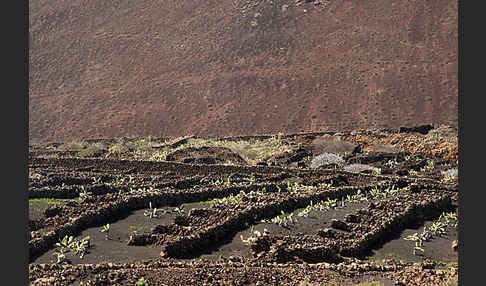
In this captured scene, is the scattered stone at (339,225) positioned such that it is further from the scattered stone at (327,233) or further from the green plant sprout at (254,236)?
the green plant sprout at (254,236)

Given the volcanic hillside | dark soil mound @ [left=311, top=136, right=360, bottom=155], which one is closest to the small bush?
dark soil mound @ [left=311, top=136, right=360, bottom=155]

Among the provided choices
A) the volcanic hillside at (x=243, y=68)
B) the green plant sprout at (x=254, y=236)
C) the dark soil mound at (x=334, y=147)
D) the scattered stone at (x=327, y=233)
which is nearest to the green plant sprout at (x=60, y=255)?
the green plant sprout at (x=254, y=236)

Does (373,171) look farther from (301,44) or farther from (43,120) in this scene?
(43,120)

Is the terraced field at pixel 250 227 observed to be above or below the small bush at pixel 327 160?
above

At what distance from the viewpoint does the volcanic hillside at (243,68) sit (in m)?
52.8

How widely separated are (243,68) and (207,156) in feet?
98.5

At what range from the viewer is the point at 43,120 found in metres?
64.8

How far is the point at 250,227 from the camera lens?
1608 cm

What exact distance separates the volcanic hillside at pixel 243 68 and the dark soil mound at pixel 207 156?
1545cm

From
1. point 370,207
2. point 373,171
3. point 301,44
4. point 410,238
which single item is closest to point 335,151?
point 373,171

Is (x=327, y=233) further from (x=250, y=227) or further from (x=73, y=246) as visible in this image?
(x=73, y=246)

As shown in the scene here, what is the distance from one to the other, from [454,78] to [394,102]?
22.2 ft

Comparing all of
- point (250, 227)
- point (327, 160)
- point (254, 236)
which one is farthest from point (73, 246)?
point (327, 160)

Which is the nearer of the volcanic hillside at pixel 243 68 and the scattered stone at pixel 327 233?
the scattered stone at pixel 327 233
